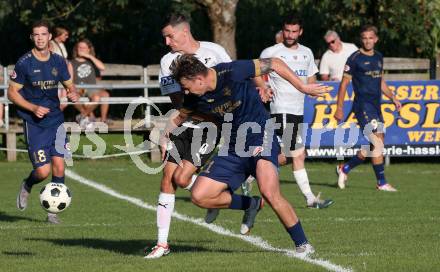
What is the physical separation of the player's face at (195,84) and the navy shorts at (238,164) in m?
0.74

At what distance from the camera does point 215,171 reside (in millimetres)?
9609

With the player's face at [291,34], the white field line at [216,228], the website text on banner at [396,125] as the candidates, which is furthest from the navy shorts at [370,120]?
the website text on banner at [396,125]

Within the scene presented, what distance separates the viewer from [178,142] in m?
10.5

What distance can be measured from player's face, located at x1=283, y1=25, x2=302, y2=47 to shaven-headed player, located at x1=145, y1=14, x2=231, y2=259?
12.0ft

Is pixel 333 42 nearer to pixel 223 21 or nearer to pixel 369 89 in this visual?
pixel 223 21

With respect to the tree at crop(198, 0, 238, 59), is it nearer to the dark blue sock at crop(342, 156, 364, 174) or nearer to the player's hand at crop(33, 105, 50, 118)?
the dark blue sock at crop(342, 156, 364, 174)

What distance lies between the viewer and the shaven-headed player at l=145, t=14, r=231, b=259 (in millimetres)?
10031

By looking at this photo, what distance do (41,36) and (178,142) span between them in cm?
261

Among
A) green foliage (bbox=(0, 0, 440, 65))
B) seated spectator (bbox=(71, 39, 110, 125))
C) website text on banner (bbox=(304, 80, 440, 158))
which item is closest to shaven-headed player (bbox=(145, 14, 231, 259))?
website text on banner (bbox=(304, 80, 440, 158))

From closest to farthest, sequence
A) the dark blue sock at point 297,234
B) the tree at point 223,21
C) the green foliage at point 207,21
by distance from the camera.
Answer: the dark blue sock at point 297,234, the tree at point 223,21, the green foliage at point 207,21

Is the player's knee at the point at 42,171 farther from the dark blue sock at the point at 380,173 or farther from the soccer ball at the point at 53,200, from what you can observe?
the dark blue sock at the point at 380,173

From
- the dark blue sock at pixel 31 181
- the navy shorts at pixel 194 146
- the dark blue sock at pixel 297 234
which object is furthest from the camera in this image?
the dark blue sock at pixel 31 181

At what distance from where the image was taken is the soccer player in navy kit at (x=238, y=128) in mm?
9055

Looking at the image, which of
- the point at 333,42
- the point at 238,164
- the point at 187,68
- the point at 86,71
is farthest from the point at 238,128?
the point at 86,71
